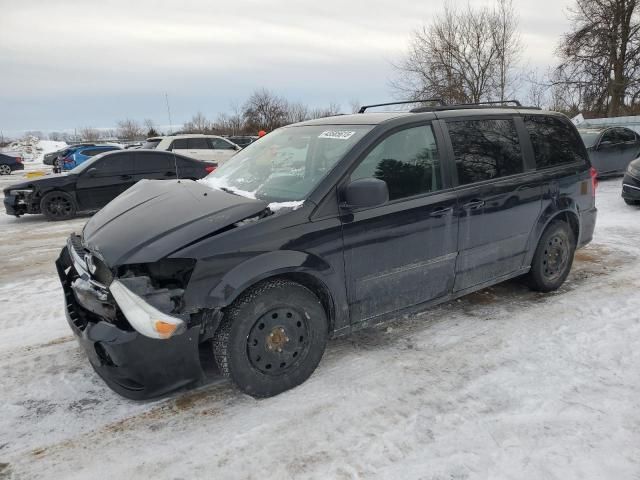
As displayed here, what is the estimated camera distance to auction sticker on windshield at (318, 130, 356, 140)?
3495 millimetres

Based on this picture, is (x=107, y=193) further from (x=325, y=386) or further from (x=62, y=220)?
(x=325, y=386)

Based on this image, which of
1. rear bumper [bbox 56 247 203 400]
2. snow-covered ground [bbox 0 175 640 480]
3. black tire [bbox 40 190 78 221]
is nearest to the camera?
snow-covered ground [bbox 0 175 640 480]

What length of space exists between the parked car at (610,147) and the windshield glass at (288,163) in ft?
37.3

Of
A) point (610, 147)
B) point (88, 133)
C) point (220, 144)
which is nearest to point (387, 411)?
point (610, 147)

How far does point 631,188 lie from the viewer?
9047 mm

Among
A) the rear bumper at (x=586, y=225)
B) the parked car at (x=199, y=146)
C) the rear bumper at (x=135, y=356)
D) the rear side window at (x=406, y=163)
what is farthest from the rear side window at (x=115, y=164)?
the rear bumper at (x=586, y=225)

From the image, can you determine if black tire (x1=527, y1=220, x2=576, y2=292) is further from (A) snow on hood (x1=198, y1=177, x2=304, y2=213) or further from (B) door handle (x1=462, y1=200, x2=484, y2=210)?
(A) snow on hood (x1=198, y1=177, x2=304, y2=213)

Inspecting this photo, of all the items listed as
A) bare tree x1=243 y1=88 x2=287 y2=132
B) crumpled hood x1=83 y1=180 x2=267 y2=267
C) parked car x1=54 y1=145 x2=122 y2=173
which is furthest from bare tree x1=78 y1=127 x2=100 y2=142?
crumpled hood x1=83 y1=180 x2=267 y2=267

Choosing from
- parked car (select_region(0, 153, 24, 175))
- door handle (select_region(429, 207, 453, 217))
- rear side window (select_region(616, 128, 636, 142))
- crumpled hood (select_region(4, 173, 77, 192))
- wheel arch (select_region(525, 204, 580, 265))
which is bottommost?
wheel arch (select_region(525, 204, 580, 265))

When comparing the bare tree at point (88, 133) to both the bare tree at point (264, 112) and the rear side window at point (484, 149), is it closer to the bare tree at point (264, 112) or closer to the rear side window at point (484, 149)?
the bare tree at point (264, 112)

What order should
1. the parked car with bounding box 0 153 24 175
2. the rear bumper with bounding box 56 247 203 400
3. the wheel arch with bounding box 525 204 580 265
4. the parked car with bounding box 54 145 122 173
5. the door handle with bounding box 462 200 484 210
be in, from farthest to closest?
the parked car with bounding box 0 153 24 175
the parked car with bounding box 54 145 122 173
the wheel arch with bounding box 525 204 580 265
the door handle with bounding box 462 200 484 210
the rear bumper with bounding box 56 247 203 400

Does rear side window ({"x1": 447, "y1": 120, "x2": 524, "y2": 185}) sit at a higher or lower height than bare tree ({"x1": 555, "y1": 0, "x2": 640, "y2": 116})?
lower

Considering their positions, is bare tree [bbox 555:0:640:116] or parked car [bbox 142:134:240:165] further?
bare tree [bbox 555:0:640:116]

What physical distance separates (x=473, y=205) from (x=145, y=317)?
8.66 feet
